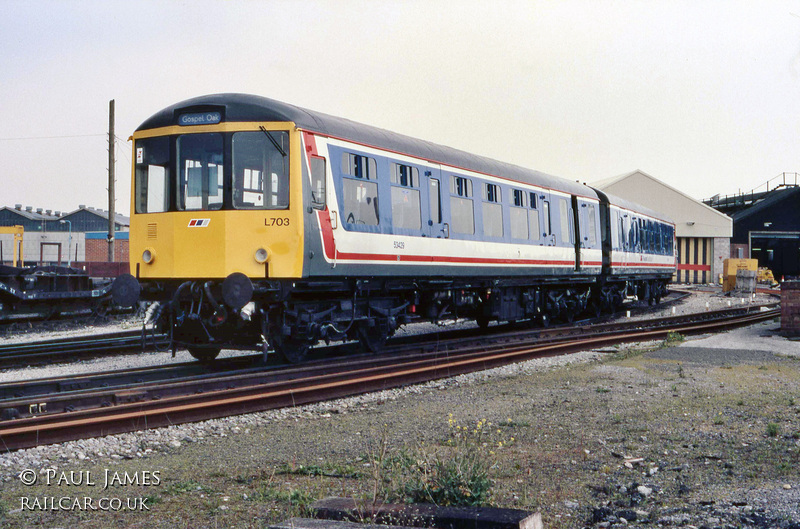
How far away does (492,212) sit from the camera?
14.7m

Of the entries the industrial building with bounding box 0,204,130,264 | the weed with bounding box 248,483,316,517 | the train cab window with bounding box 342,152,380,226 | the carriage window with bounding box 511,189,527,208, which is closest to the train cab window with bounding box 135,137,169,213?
the train cab window with bounding box 342,152,380,226

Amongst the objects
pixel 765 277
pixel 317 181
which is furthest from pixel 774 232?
pixel 317 181

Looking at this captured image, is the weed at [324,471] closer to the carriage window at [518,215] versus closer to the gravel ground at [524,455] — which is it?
the gravel ground at [524,455]

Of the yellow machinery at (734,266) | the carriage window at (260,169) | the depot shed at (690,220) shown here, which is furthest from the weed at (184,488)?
the depot shed at (690,220)

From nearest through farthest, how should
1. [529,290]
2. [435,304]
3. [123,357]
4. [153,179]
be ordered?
[153,179] → [123,357] → [435,304] → [529,290]

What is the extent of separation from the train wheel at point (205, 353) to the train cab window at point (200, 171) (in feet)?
7.74

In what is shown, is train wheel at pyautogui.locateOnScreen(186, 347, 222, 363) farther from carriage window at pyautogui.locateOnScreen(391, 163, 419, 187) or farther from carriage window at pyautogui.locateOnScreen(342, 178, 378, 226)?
carriage window at pyautogui.locateOnScreen(391, 163, 419, 187)

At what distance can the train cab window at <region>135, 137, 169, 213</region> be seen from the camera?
10102 millimetres

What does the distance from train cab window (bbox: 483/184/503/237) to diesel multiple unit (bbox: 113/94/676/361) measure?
0.77 meters

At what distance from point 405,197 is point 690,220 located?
42.6 m

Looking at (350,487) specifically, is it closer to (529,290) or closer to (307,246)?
(307,246)

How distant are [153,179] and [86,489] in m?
6.07

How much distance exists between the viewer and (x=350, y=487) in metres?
4.91

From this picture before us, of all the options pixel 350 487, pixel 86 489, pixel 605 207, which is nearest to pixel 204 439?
pixel 86 489
